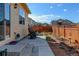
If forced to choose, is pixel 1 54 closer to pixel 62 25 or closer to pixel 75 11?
pixel 62 25

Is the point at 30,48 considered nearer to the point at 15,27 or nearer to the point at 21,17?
the point at 15,27

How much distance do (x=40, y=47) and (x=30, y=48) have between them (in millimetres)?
190

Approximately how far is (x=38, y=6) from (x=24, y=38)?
698 millimetres

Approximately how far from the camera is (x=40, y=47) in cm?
367

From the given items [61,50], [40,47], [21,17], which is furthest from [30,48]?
[21,17]

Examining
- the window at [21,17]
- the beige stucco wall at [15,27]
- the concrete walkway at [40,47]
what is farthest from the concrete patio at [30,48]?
the window at [21,17]

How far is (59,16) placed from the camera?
3562 millimetres

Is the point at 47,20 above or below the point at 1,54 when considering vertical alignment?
above

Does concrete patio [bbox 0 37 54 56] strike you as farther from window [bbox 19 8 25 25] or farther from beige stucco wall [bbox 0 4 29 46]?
window [bbox 19 8 25 25]

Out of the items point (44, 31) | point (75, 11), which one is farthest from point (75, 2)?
point (44, 31)

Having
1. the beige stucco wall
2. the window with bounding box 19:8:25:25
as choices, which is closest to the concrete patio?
the beige stucco wall

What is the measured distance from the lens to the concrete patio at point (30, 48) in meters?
3.50

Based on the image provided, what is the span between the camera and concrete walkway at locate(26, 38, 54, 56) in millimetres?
3562

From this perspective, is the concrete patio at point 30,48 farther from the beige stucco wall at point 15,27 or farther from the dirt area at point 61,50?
the beige stucco wall at point 15,27
